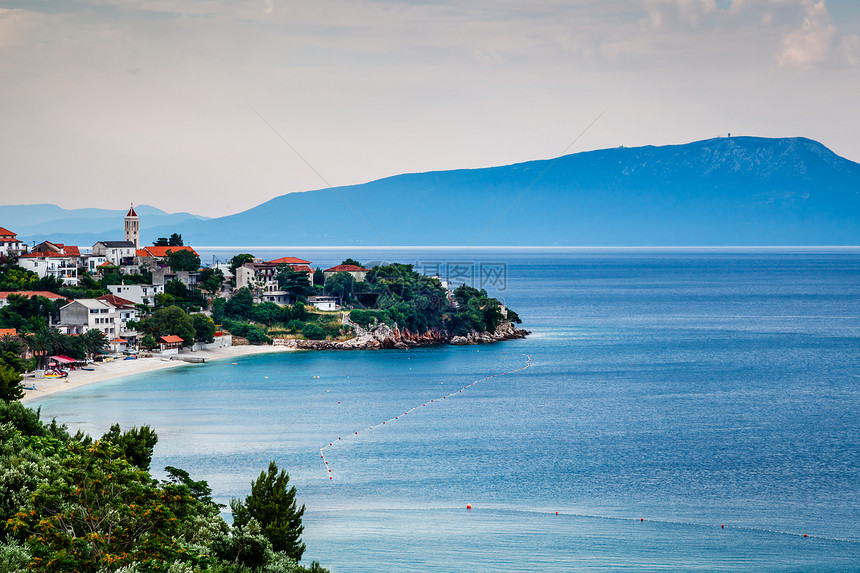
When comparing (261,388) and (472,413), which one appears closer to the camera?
(472,413)

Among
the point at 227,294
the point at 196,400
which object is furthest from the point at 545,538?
the point at 227,294

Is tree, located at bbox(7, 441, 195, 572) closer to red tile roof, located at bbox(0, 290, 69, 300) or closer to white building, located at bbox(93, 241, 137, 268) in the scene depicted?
red tile roof, located at bbox(0, 290, 69, 300)

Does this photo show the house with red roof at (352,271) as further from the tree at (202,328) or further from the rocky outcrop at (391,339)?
the tree at (202,328)

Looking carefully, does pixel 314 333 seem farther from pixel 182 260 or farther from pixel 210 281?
pixel 182 260

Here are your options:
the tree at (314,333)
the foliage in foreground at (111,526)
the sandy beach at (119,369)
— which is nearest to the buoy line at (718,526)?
the foliage in foreground at (111,526)

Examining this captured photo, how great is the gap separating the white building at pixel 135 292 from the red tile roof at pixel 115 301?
2716 millimetres

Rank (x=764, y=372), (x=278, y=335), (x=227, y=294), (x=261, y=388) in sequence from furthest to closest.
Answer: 1. (x=227, y=294)
2. (x=278, y=335)
3. (x=764, y=372)
4. (x=261, y=388)

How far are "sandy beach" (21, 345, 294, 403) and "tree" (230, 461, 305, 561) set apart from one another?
2512 centimetres

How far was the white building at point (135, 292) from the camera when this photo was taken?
60562mm

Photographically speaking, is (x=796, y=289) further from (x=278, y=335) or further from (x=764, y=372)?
(x=278, y=335)

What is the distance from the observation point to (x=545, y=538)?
22844mm

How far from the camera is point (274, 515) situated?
1717cm

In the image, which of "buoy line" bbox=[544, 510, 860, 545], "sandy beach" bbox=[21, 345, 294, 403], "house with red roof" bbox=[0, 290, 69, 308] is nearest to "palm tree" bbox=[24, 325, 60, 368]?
"sandy beach" bbox=[21, 345, 294, 403]

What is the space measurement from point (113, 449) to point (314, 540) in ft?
30.0
